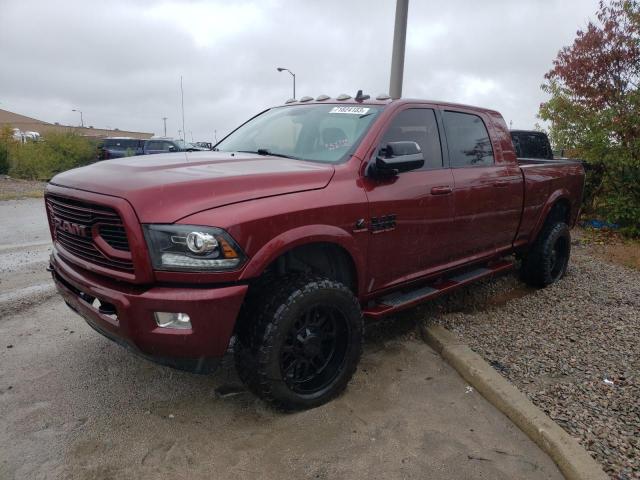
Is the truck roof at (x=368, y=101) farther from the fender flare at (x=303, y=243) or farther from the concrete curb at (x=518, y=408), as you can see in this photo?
the concrete curb at (x=518, y=408)

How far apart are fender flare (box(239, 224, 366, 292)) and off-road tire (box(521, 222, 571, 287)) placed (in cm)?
289

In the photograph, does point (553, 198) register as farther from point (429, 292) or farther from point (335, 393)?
point (335, 393)

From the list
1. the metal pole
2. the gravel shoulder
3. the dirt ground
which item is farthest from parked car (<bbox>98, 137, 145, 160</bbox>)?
the gravel shoulder

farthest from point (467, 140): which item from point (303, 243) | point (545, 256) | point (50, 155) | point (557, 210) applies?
point (50, 155)

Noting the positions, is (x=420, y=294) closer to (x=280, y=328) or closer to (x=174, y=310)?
(x=280, y=328)

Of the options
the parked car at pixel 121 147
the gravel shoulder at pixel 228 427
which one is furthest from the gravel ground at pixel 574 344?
the parked car at pixel 121 147

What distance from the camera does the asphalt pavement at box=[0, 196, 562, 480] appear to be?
2.46 meters

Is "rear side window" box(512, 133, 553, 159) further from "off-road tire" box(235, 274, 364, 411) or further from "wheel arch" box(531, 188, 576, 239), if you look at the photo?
"off-road tire" box(235, 274, 364, 411)

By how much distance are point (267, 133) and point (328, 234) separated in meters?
1.40

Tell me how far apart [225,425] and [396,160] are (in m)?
1.88

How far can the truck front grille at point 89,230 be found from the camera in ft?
8.19

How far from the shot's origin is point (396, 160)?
312 centimetres

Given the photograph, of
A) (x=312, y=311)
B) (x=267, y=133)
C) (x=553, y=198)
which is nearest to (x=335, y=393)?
(x=312, y=311)

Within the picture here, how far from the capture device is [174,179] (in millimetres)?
2572
